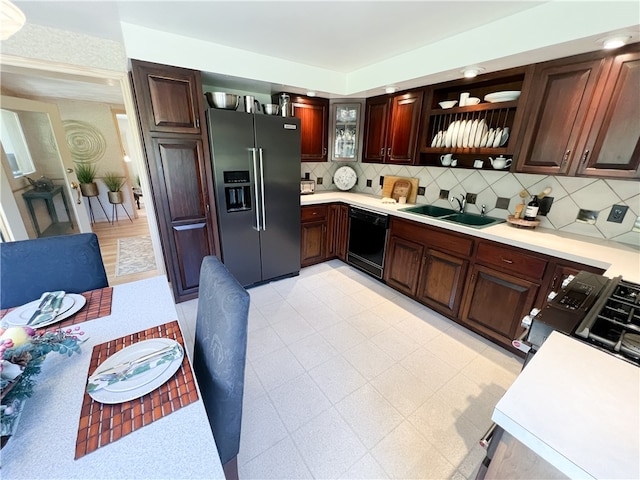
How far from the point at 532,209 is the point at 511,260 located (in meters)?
0.53

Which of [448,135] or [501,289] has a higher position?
[448,135]

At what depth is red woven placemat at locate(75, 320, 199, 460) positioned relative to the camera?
0.63 meters

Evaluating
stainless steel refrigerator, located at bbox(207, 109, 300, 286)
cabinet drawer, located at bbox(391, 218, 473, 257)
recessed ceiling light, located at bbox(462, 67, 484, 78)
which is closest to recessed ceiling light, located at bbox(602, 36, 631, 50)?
recessed ceiling light, located at bbox(462, 67, 484, 78)

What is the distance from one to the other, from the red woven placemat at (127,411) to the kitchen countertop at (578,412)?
2.74ft

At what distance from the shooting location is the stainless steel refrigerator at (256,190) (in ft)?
7.67

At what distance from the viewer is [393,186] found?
316 centimetres

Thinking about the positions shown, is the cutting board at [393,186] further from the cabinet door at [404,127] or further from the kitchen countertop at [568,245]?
the kitchen countertop at [568,245]

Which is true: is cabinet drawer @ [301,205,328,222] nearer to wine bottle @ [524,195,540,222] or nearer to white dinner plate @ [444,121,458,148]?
white dinner plate @ [444,121,458,148]

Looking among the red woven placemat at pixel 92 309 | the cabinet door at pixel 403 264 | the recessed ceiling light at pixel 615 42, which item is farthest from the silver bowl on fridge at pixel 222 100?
the recessed ceiling light at pixel 615 42

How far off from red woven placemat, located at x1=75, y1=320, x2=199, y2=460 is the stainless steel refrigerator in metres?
1.82

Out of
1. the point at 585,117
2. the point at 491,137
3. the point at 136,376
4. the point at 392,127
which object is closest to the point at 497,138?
the point at 491,137

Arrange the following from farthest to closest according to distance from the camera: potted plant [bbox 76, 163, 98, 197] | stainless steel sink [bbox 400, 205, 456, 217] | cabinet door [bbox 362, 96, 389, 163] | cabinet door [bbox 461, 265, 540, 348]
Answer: potted plant [bbox 76, 163, 98, 197]
cabinet door [bbox 362, 96, 389, 163]
stainless steel sink [bbox 400, 205, 456, 217]
cabinet door [bbox 461, 265, 540, 348]

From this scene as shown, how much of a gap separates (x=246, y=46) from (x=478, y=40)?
188cm

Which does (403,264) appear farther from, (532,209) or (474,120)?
(474,120)
